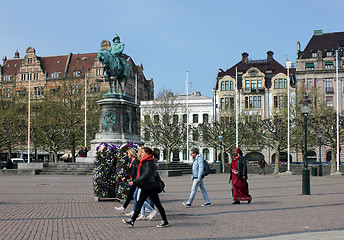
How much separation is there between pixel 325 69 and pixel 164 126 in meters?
28.4

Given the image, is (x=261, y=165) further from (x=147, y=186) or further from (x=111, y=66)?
(x=147, y=186)

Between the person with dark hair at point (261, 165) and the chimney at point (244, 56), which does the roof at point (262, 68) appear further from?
the person with dark hair at point (261, 165)

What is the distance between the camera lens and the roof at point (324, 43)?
74.7 metres

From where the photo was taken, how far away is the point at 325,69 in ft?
238

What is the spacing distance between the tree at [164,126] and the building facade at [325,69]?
2061cm

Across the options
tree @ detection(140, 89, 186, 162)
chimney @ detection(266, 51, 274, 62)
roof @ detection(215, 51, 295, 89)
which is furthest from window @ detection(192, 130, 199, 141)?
chimney @ detection(266, 51, 274, 62)

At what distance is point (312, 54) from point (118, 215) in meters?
68.2

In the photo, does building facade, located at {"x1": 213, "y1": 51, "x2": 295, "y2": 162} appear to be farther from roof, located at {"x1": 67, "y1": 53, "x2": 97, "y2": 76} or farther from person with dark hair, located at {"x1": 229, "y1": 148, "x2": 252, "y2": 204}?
person with dark hair, located at {"x1": 229, "y1": 148, "x2": 252, "y2": 204}

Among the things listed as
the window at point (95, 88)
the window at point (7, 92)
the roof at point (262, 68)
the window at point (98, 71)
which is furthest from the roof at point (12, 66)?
the roof at point (262, 68)

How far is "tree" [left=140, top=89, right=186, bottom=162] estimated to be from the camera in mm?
61547

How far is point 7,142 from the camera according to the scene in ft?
178

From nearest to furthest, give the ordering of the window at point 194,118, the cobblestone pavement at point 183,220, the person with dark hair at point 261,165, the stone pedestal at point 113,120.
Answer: the cobblestone pavement at point 183,220 → the stone pedestal at point 113,120 → the person with dark hair at point 261,165 → the window at point 194,118

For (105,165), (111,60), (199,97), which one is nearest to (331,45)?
(199,97)

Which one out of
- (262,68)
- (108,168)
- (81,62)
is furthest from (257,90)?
(108,168)
